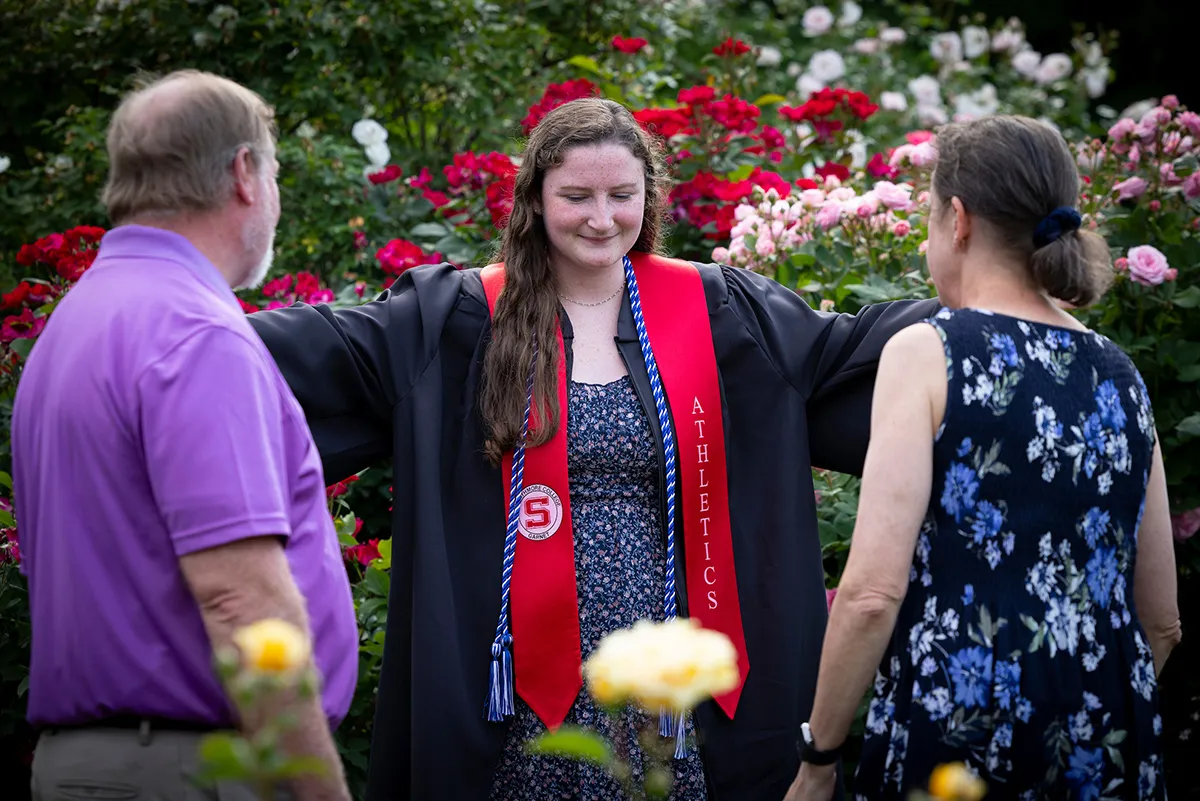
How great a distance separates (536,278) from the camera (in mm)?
2867

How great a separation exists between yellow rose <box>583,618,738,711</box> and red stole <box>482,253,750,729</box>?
4.11 feet

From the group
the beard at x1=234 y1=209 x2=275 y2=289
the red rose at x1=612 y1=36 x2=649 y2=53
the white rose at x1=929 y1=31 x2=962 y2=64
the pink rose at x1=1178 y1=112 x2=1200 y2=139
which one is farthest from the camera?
the white rose at x1=929 y1=31 x2=962 y2=64

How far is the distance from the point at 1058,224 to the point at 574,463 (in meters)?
1.07

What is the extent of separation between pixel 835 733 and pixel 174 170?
4.38 ft

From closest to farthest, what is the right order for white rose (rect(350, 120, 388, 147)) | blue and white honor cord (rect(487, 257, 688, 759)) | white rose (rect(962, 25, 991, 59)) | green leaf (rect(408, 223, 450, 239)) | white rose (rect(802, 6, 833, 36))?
1. blue and white honor cord (rect(487, 257, 688, 759))
2. green leaf (rect(408, 223, 450, 239))
3. white rose (rect(350, 120, 388, 147))
4. white rose (rect(802, 6, 833, 36))
5. white rose (rect(962, 25, 991, 59))

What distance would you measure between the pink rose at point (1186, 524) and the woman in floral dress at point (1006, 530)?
60.8 inches

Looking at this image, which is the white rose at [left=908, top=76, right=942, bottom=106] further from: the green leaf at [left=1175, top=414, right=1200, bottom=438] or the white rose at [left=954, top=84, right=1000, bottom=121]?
the green leaf at [left=1175, top=414, right=1200, bottom=438]

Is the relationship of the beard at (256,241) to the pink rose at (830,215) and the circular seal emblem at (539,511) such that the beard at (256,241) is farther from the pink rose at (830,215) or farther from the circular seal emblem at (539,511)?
the pink rose at (830,215)

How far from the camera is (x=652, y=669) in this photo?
1.33 metres

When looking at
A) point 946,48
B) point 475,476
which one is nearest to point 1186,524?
point 475,476

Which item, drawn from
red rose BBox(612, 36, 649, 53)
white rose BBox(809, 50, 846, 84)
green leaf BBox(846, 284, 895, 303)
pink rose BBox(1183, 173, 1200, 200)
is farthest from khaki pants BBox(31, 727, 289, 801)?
white rose BBox(809, 50, 846, 84)

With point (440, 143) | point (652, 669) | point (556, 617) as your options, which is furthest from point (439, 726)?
point (440, 143)

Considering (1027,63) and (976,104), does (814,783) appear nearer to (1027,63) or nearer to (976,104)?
(976,104)

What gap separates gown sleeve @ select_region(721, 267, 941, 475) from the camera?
2836 millimetres
